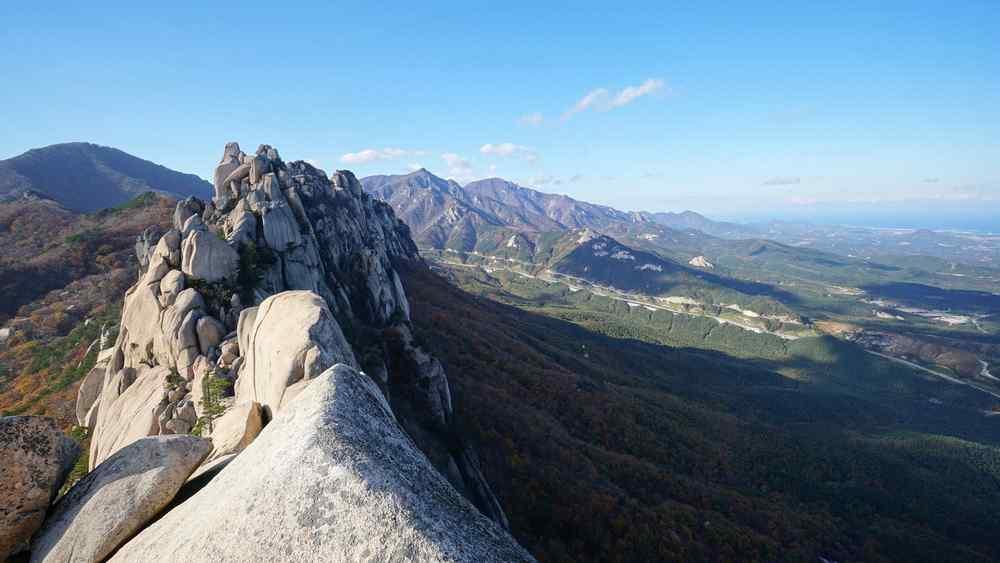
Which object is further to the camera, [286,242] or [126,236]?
[126,236]

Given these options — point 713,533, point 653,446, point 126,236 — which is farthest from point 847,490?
point 126,236

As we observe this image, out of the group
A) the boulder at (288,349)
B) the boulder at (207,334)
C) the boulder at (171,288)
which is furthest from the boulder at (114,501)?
the boulder at (171,288)

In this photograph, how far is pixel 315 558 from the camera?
7.43 meters

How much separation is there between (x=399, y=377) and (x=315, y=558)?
34.8 meters

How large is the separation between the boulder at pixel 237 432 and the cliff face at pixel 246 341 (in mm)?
65

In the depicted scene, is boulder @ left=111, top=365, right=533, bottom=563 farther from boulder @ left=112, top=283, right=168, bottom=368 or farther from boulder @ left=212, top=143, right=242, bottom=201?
boulder @ left=212, top=143, right=242, bottom=201

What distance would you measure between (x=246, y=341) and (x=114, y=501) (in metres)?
16.2

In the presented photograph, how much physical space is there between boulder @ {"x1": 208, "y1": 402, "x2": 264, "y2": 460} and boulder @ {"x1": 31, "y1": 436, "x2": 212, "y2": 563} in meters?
1.10

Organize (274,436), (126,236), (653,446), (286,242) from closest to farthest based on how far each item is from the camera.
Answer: (274,436) → (286,242) → (653,446) → (126,236)

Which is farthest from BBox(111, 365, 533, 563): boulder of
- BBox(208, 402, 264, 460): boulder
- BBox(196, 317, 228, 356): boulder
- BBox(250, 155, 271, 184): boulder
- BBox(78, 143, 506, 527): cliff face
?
BBox(250, 155, 271, 184): boulder

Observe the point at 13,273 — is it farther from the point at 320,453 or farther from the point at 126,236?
the point at 320,453

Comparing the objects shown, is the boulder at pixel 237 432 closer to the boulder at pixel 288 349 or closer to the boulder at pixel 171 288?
the boulder at pixel 288 349

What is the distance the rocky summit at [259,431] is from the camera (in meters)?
7.90

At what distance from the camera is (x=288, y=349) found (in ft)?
56.9
